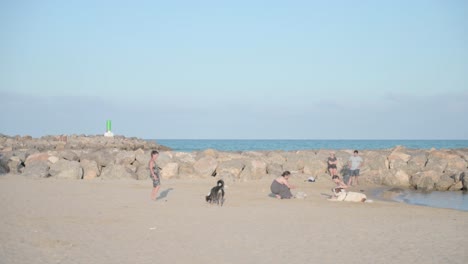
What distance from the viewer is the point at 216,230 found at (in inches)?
409

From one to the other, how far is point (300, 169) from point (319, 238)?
15.8 m

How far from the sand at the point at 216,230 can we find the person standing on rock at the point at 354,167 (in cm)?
596

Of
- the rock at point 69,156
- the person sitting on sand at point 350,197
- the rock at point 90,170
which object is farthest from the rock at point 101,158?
the person sitting on sand at point 350,197

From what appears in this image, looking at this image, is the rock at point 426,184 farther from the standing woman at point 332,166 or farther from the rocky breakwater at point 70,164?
the rocky breakwater at point 70,164

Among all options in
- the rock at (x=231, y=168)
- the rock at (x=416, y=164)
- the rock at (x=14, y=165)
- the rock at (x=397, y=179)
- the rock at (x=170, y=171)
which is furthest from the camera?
the rock at (x=416, y=164)

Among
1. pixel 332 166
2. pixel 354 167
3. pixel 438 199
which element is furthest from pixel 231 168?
pixel 438 199

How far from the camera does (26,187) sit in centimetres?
1738

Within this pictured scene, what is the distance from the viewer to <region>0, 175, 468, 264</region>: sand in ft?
26.8


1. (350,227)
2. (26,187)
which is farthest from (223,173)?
(350,227)

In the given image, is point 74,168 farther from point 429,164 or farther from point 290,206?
point 429,164

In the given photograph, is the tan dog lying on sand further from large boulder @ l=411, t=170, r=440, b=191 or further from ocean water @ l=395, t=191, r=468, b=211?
large boulder @ l=411, t=170, r=440, b=191

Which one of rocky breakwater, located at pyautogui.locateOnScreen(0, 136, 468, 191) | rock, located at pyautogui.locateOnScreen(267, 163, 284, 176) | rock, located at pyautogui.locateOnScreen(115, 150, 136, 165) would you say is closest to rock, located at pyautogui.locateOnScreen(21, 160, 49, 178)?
rocky breakwater, located at pyautogui.locateOnScreen(0, 136, 468, 191)

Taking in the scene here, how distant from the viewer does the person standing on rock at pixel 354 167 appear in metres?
21.5

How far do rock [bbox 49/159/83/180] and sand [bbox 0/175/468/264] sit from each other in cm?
406
